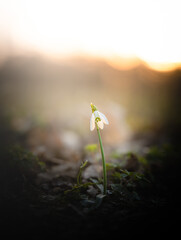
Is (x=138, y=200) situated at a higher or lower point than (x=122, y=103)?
lower

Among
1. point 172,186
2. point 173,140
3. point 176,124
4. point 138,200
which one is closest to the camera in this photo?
point 138,200

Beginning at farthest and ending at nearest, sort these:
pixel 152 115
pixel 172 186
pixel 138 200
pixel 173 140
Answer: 1. pixel 152 115
2. pixel 173 140
3. pixel 172 186
4. pixel 138 200

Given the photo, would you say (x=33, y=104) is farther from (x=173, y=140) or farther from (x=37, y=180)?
(x=37, y=180)

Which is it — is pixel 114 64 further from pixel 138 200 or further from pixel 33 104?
pixel 138 200

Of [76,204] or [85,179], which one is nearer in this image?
[76,204]

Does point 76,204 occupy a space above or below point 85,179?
below

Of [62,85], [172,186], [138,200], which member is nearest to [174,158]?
[172,186]

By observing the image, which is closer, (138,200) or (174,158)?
(138,200)

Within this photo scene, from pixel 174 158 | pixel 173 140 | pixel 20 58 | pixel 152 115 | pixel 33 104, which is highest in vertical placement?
pixel 20 58
